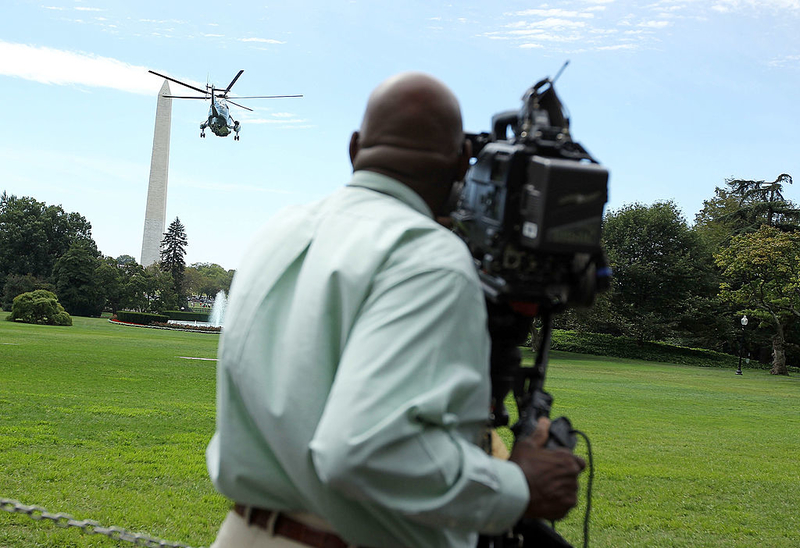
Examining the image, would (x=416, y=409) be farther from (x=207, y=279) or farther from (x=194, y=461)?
(x=207, y=279)

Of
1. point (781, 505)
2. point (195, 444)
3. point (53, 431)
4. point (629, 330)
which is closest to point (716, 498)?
point (781, 505)

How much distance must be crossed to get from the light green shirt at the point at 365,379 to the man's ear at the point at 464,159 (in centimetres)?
15

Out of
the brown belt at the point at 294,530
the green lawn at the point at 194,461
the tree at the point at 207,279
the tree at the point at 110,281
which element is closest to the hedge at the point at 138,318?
the tree at the point at 110,281

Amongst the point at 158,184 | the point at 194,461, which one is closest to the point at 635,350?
the point at 194,461

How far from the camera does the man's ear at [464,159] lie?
1.77 m

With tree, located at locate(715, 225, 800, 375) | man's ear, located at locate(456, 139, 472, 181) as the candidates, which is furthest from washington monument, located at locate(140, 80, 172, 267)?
man's ear, located at locate(456, 139, 472, 181)

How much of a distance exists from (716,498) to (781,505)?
0.70 m

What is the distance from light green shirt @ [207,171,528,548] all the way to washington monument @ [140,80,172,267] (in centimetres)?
8018

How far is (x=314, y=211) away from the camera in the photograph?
1679mm

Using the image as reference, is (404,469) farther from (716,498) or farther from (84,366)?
(84,366)

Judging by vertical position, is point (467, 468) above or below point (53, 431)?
above

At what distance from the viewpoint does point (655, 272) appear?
52.3 m

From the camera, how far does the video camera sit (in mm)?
1508

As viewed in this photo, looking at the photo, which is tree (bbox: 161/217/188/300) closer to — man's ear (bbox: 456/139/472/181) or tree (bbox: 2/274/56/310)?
tree (bbox: 2/274/56/310)
